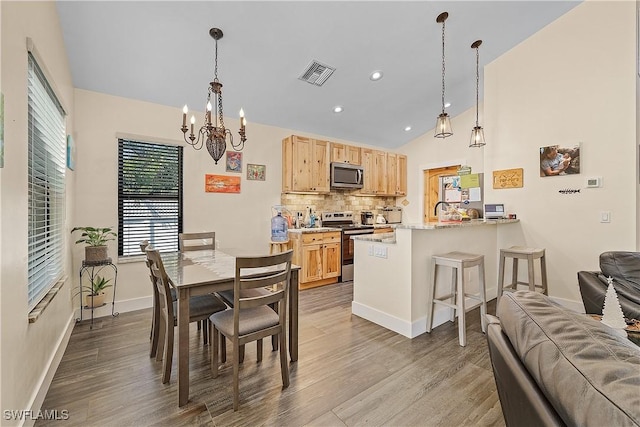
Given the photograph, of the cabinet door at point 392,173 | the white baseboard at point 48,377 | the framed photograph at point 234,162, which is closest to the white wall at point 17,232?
the white baseboard at point 48,377

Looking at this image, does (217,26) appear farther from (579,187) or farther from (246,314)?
(579,187)

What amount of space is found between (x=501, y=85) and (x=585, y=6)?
3.46 feet

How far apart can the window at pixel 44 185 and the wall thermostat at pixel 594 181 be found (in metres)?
5.14

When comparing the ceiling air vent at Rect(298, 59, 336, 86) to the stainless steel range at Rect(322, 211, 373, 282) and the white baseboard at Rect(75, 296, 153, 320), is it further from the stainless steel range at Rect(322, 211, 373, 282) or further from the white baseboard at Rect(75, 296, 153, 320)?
the white baseboard at Rect(75, 296, 153, 320)

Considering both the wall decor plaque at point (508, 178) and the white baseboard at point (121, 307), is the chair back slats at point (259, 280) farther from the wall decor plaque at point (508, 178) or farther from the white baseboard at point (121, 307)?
the wall decor plaque at point (508, 178)

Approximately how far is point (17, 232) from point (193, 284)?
94 cm

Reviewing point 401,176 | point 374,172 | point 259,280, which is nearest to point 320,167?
point 374,172

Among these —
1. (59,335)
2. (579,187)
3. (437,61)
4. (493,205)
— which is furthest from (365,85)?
(59,335)

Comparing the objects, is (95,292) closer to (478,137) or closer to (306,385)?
(306,385)

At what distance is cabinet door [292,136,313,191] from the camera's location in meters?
4.56

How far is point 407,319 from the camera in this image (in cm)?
274

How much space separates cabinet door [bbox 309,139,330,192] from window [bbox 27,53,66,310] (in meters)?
3.15

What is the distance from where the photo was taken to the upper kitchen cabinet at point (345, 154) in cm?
505

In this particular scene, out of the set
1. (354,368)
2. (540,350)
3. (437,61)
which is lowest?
(354,368)
